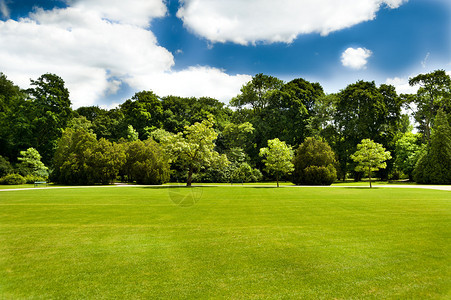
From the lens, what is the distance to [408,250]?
6594mm

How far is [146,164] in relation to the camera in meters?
39.5

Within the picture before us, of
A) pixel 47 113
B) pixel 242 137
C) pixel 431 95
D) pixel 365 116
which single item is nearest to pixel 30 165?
pixel 47 113

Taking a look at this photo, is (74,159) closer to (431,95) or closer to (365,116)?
(365,116)

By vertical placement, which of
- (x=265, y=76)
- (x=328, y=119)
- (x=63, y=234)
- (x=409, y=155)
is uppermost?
(x=265, y=76)

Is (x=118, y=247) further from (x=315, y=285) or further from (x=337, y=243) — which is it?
(x=337, y=243)

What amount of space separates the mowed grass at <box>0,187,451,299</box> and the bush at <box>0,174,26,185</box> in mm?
35157

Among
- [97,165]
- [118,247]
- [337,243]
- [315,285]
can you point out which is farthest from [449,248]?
[97,165]

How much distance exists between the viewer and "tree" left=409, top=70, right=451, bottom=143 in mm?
47062

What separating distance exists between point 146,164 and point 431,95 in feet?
174

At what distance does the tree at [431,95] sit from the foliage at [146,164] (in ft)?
153

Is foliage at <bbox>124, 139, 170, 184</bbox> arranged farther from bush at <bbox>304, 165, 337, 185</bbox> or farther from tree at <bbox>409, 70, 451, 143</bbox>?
tree at <bbox>409, 70, 451, 143</bbox>

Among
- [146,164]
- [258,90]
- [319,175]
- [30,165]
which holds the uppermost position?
[258,90]

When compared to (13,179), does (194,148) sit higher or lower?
higher

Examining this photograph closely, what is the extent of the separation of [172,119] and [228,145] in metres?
14.9
